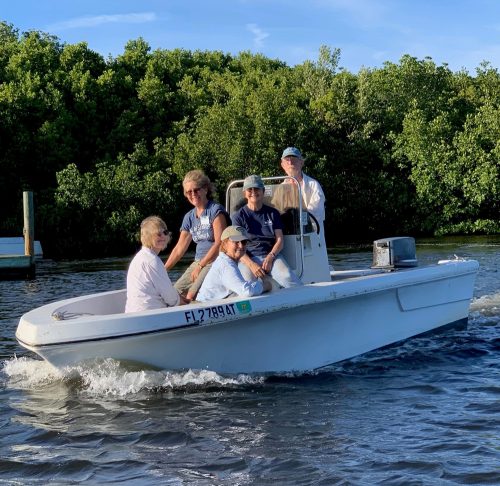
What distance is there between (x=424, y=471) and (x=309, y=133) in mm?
33106

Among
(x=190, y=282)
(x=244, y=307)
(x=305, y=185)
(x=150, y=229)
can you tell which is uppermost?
(x=305, y=185)

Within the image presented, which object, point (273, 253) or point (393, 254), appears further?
point (393, 254)

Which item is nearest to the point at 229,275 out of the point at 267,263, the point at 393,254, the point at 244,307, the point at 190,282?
the point at 244,307

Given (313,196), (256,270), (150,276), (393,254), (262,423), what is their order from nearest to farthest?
(262,423) → (150,276) → (256,270) → (313,196) → (393,254)

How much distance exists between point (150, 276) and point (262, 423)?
1792mm

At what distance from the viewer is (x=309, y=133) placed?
124ft

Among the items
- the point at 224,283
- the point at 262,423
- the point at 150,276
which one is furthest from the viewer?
the point at 224,283

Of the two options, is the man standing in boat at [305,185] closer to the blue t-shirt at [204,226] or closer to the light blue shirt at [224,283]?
the blue t-shirt at [204,226]

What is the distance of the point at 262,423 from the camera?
6.42 meters

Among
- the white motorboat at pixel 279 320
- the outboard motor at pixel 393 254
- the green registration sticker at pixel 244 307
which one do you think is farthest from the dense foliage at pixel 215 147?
the green registration sticker at pixel 244 307

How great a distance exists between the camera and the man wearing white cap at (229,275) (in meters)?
7.45

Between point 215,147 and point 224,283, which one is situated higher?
point 215,147

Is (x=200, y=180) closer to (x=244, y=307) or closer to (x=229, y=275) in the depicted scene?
(x=229, y=275)

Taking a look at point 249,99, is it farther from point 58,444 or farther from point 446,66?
point 58,444
